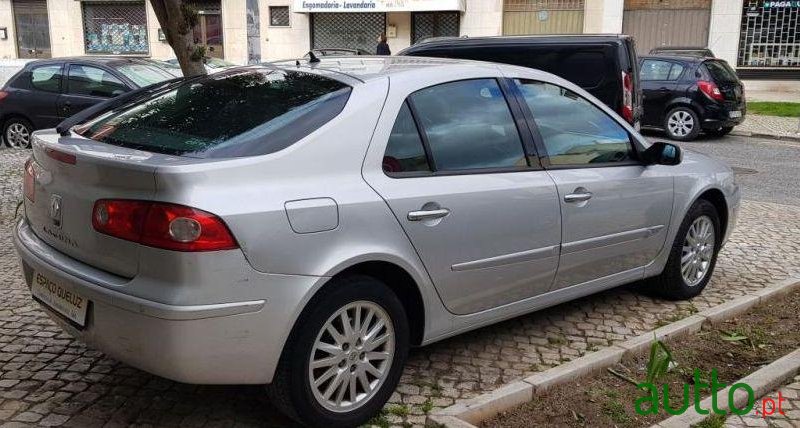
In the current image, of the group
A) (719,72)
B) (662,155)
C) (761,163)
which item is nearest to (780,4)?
(719,72)

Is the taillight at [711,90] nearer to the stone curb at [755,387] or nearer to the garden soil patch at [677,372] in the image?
the garden soil patch at [677,372]

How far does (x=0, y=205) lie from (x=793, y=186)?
367 inches

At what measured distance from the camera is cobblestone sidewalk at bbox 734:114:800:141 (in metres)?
15.7

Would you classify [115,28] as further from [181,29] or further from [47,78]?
[181,29]

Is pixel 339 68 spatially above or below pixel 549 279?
above

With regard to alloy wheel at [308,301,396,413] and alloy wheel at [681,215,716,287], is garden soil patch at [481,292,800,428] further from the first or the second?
alloy wheel at [308,301,396,413]

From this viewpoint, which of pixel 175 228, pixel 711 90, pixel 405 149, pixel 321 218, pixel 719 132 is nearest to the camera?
pixel 175 228

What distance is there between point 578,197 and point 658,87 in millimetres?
11547

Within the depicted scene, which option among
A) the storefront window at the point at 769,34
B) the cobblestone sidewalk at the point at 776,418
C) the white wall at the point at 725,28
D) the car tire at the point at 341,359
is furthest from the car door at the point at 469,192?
the storefront window at the point at 769,34

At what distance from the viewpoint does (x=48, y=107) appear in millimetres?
12258

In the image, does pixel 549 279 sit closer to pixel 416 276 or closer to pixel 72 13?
pixel 416 276

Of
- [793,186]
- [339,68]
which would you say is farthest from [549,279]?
[793,186]

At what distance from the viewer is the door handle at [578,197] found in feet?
13.7

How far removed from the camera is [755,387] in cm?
379
